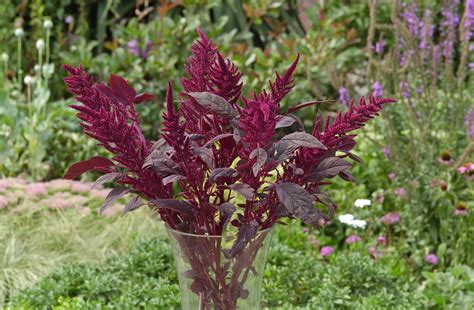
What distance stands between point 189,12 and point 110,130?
409 centimetres

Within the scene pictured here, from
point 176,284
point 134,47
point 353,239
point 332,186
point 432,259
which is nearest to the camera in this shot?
point 176,284

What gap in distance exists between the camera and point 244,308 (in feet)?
5.25

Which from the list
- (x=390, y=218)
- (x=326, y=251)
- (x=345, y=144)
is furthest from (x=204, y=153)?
(x=390, y=218)

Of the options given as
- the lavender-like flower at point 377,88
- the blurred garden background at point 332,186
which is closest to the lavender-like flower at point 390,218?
the blurred garden background at point 332,186

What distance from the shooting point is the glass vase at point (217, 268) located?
1.54m

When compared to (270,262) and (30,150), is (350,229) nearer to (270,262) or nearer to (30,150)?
(270,262)

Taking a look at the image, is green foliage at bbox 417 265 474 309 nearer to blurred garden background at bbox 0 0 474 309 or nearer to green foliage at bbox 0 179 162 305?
blurred garden background at bbox 0 0 474 309

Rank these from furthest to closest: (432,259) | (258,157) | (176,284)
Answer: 1. (432,259)
2. (176,284)
3. (258,157)

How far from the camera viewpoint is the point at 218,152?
1562mm

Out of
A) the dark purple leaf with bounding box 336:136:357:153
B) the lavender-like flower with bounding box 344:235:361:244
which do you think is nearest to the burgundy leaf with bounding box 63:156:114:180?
the dark purple leaf with bounding box 336:136:357:153

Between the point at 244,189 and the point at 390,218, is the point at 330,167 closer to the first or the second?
the point at 244,189

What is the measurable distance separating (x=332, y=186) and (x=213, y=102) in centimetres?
272

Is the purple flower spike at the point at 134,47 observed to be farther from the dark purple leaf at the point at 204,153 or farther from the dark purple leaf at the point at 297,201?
the dark purple leaf at the point at 297,201

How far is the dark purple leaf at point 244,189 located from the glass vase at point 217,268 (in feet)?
0.44
